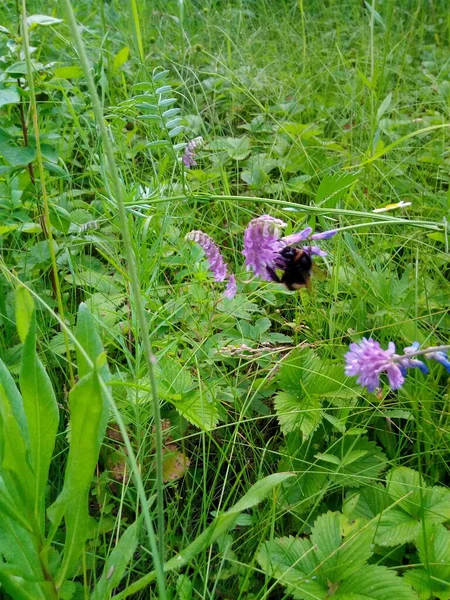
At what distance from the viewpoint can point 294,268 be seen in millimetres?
904

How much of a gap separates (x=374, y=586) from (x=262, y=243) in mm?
485

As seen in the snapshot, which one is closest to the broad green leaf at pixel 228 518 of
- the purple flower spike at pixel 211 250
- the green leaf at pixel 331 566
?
the green leaf at pixel 331 566

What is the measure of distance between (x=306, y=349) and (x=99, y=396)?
600mm

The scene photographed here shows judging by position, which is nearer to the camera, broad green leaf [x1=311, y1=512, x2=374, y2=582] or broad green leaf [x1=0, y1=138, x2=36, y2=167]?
broad green leaf [x1=311, y1=512, x2=374, y2=582]

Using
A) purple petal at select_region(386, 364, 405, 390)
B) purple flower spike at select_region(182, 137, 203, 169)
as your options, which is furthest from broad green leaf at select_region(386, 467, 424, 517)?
purple flower spike at select_region(182, 137, 203, 169)

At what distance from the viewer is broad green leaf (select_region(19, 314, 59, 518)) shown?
75 cm

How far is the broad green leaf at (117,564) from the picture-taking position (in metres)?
0.78

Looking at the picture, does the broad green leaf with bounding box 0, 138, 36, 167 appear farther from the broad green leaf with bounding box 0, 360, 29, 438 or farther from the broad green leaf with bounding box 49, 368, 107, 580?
the broad green leaf with bounding box 49, 368, 107, 580

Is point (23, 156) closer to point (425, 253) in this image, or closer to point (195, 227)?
point (195, 227)

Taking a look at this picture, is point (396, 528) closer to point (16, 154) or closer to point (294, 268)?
point (294, 268)

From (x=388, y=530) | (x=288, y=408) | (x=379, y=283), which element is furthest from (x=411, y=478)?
(x=379, y=283)

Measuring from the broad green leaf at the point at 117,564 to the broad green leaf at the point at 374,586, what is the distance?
0.29 meters

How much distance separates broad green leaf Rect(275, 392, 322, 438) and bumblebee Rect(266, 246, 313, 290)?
237 millimetres

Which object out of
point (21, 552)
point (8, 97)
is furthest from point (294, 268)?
point (8, 97)
